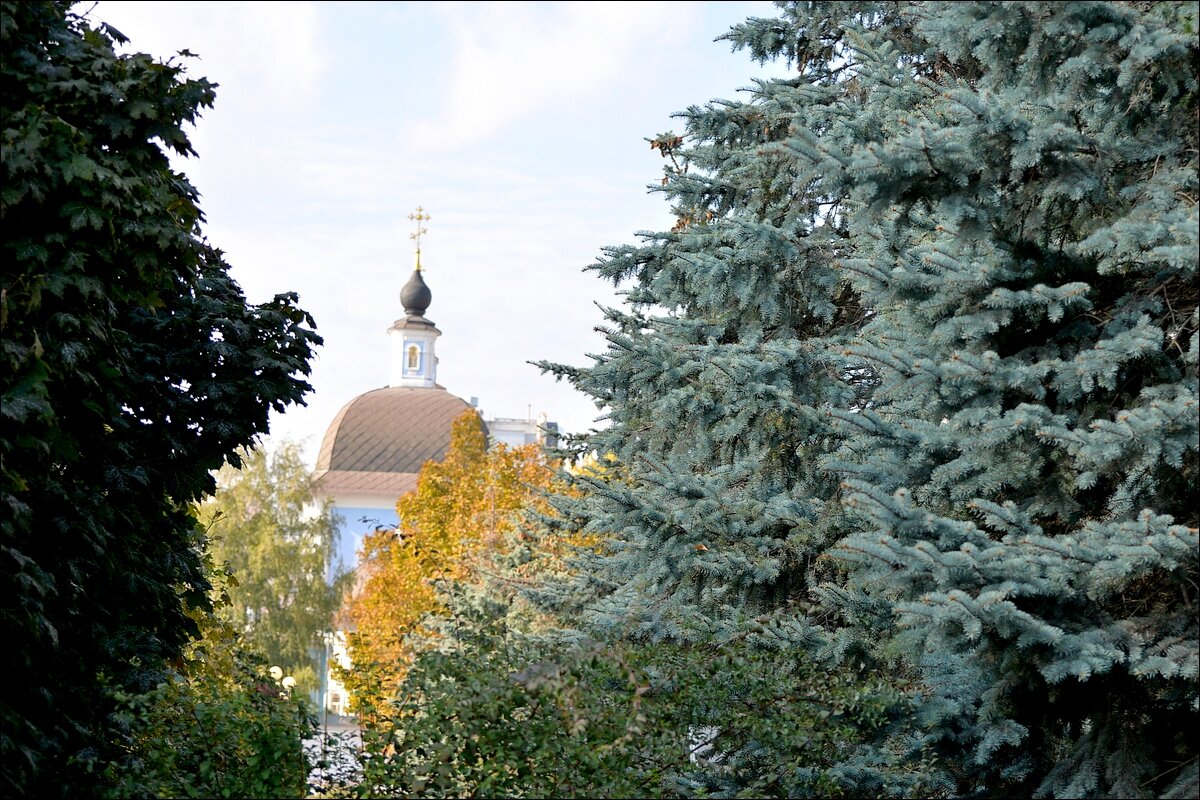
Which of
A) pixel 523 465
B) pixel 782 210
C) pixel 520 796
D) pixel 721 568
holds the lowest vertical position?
pixel 520 796

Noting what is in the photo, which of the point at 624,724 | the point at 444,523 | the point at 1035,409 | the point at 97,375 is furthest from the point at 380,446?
the point at 1035,409

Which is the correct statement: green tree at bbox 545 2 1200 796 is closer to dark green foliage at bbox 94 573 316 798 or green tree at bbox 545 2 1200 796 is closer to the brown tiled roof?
dark green foliage at bbox 94 573 316 798

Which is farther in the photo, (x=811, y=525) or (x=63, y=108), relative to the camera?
(x=811, y=525)

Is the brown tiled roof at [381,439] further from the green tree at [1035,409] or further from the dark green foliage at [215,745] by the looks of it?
the dark green foliage at [215,745]

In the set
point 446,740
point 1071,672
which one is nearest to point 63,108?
point 446,740

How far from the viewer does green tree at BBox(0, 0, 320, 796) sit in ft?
21.4

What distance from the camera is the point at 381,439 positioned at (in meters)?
63.5

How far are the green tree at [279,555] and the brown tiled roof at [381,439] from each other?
2371 cm

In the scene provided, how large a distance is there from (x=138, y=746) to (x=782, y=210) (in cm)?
619

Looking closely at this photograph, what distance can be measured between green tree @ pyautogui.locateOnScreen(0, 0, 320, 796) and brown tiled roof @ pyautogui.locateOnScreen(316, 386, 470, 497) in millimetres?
53506

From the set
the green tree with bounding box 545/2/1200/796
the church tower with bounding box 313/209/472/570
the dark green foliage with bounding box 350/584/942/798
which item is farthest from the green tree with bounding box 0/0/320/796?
the church tower with bounding box 313/209/472/570

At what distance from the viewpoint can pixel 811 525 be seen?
884 cm

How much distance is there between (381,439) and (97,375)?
2221 inches

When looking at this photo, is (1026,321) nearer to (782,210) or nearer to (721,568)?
(721,568)
